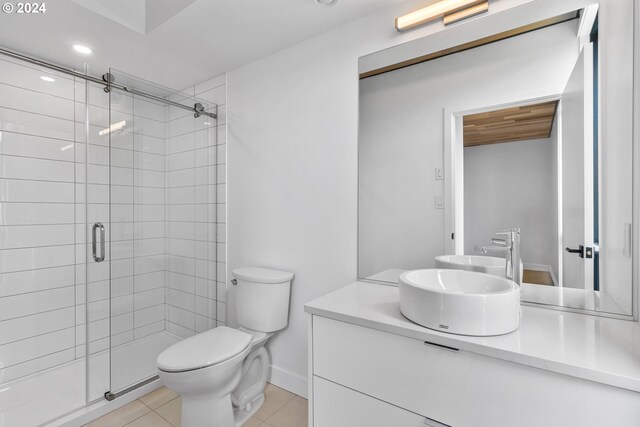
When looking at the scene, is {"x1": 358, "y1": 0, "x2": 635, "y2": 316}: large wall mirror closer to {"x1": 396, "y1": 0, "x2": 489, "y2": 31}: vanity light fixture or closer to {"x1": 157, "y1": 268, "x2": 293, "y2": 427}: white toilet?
{"x1": 396, "y1": 0, "x2": 489, "y2": 31}: vanity light fixture

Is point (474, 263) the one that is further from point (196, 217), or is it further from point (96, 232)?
point (96, 232)

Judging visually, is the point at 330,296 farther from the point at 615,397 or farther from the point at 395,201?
the point at 615,397

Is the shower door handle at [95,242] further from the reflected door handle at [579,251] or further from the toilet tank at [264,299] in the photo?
the reflected door handle at [579,251]

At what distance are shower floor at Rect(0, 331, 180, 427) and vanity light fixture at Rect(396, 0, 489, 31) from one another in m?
2.36

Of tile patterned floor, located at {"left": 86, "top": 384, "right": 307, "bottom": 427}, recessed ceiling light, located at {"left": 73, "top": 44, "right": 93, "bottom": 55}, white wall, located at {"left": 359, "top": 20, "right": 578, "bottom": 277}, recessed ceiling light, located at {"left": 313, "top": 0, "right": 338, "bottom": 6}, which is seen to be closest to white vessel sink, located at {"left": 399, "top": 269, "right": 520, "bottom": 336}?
white wall, located at {"left": 359, "top": 20, "right": 578, "bottom": 277}

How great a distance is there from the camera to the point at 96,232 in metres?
1.80

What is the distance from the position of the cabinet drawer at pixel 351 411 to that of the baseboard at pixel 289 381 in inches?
28.0

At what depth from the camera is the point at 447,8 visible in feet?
4.58

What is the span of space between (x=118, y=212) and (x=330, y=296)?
1378 millimetres

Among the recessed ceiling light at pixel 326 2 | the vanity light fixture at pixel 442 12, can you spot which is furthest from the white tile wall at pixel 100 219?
the vanity light fixture at pixel 442 12

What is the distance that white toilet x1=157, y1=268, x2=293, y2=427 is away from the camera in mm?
1426

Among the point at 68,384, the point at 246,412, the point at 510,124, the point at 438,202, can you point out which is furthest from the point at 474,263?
the point at 68,384

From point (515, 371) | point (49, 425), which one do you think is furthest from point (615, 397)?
point (49, 425)

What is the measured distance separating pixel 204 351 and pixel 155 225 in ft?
3.05
